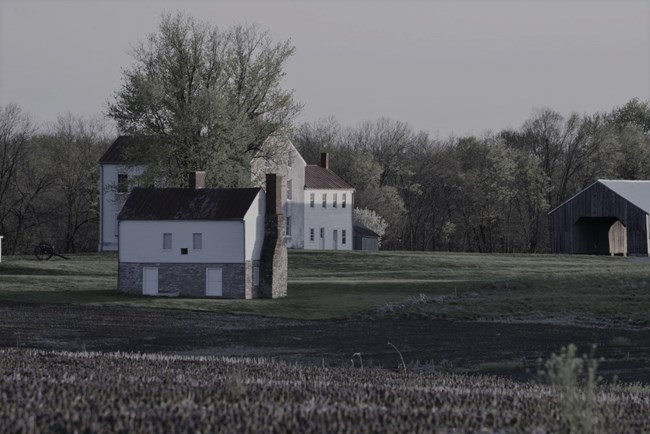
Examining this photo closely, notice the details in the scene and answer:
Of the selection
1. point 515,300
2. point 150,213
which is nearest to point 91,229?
point 150,213

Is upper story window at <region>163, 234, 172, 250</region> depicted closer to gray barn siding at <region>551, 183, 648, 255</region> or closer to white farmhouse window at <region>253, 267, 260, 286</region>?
white farmhouse window at <region>253, 267, 260, 286</region>

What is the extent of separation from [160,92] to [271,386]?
67.5 metres

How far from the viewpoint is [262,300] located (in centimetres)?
6462

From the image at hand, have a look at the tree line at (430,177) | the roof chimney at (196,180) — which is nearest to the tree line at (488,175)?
the tree line at (430,177)

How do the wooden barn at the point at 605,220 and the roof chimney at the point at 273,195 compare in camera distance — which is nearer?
the roof chimney at the point at 273,195

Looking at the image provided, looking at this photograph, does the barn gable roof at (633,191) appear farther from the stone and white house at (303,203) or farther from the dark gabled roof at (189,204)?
the dark gabled roof at (189,204)

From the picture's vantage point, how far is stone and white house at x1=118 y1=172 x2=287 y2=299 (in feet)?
220

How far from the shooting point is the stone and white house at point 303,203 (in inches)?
3826

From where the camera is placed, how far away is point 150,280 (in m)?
68.5

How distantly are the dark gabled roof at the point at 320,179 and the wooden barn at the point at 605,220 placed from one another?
22.7 m

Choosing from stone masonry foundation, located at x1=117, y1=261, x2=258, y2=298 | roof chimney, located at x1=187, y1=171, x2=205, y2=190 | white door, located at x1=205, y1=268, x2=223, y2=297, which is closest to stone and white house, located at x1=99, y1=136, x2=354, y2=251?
roof chimney, located at x1=187, y1=171, x2=205, y2=190

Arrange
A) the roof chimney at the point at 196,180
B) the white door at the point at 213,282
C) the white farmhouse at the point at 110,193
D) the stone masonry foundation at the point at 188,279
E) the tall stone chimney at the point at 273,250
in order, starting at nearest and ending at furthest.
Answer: the stone masonry foundation at the point at 188,279 → the tall stone chimney at the point at 273,250 → the white door at the point at 213,282 → the roof chimney at the point at 196,180 → the white farmhouse at the point at 110,193

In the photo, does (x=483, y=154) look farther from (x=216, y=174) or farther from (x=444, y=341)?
(x=444, y=341)

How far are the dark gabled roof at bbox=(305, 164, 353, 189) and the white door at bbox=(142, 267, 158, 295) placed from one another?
45.4 meters
